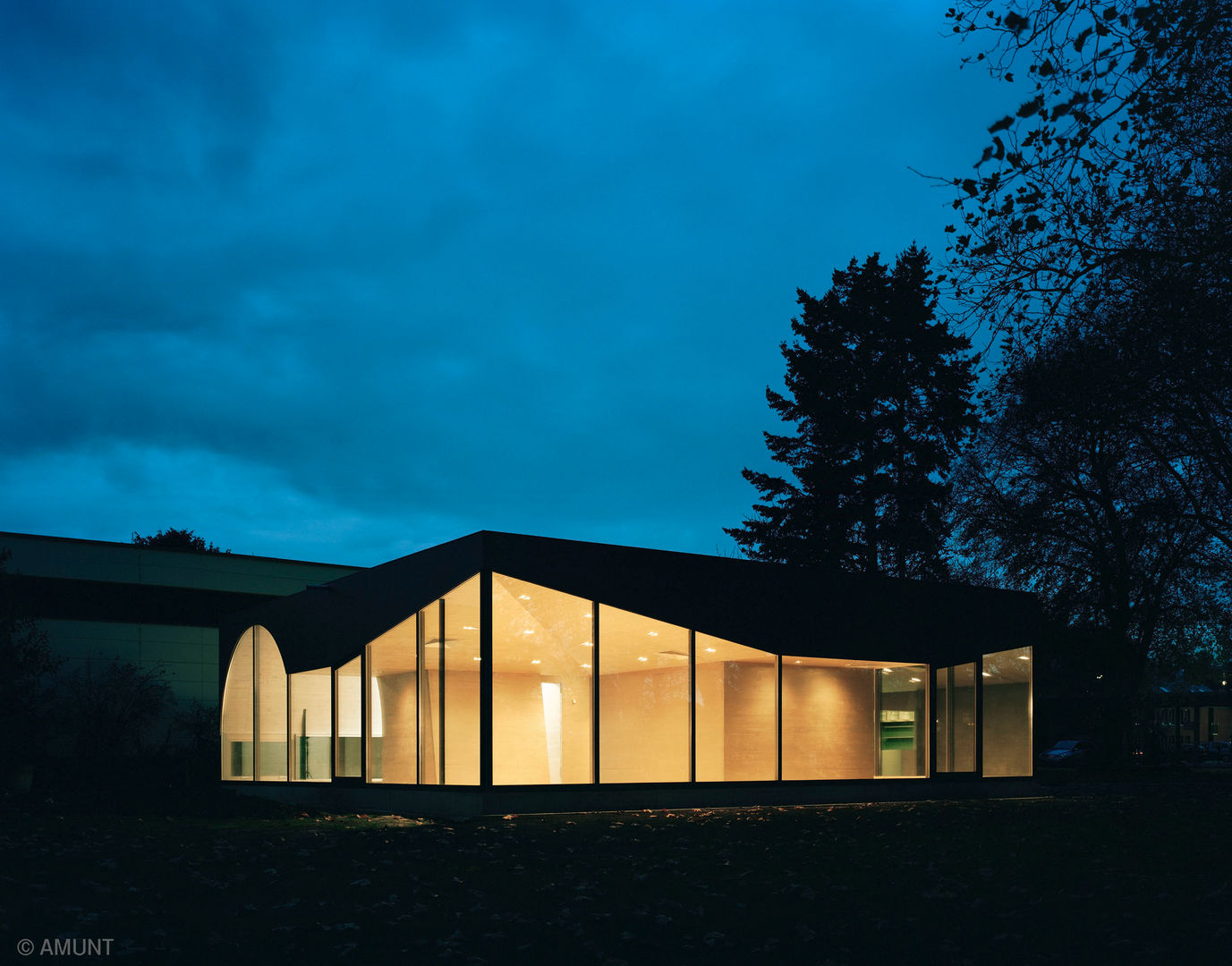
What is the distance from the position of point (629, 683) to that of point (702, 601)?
6.03ft

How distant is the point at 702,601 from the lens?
58.3 feet

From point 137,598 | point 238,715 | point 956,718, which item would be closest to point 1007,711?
point 956,718

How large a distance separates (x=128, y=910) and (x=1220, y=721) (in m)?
101

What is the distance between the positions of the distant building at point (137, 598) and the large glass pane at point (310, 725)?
11.2 meters

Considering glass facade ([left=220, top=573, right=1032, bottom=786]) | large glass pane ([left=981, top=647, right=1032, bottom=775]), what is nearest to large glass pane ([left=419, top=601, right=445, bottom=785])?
glass facade ([left=220, top=573, right=1032, bottom=786])

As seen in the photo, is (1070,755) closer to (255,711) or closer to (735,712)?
(735,712)

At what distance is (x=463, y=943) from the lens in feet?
21.5

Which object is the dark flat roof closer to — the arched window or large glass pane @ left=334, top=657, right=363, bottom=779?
large glass pane @ left=334, top=657, right=363, bottom=779

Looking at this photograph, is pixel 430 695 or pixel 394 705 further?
pixel 394 705

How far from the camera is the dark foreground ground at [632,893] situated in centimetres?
635

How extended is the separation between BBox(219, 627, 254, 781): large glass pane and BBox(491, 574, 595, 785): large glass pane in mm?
9503

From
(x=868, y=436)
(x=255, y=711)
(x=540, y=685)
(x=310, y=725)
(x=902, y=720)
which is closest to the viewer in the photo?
(x=540, y=685)

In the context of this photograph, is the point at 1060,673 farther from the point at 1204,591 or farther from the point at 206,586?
the point at 206,586

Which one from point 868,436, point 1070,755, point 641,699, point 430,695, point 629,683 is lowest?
point 1070,755
